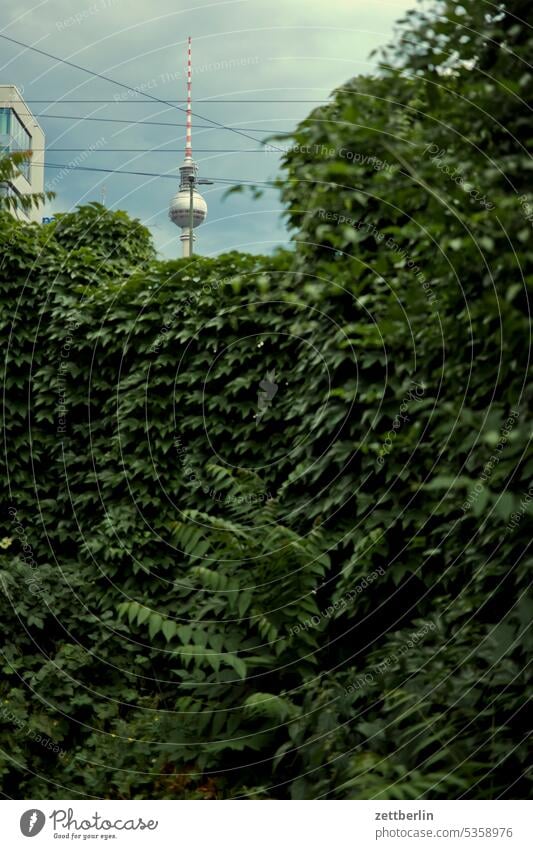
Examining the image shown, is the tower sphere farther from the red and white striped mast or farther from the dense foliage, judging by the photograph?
the red and white striped mast

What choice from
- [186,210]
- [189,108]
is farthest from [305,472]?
[186,210]

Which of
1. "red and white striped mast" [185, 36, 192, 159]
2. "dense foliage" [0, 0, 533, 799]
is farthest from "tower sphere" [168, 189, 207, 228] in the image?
"red and white striped mast" [185, 36, 192, 159]

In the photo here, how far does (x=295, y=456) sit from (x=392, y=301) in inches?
71.0

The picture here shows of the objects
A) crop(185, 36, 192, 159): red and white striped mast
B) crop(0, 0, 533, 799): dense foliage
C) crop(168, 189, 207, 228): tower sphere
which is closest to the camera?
crop(0, 0, 533, 799): dense foliage

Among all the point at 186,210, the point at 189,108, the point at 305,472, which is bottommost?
the point at 305,472

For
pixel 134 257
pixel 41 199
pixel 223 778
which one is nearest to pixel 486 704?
pixel 223 778

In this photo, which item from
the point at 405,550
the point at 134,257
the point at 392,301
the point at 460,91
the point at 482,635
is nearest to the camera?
the point at 460,91

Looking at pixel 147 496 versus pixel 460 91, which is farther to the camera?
pixel 147 496

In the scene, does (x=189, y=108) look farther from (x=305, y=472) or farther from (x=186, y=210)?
(x=186, y=210)

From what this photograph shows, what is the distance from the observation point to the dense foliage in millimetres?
3355

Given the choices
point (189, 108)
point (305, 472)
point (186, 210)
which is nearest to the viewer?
point (305, 472)

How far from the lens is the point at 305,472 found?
5.50m
